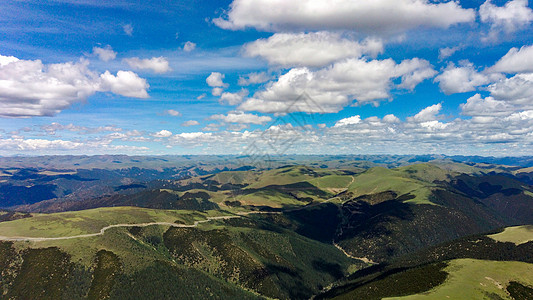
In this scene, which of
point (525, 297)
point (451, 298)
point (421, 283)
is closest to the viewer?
point (451, 298)

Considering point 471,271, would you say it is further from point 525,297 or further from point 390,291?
point 390,291

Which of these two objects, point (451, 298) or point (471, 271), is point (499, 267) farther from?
point (451, 298)

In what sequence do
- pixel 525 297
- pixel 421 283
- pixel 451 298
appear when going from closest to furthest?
pixel 451 298, pixel 525 297, pixel 421 283

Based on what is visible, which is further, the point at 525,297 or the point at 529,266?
the point at 529,266

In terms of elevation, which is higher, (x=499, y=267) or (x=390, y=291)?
(x=499, y=267)

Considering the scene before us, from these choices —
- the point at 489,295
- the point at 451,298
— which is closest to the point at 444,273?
the point at 489,295

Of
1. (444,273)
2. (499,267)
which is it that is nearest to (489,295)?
(444,273)

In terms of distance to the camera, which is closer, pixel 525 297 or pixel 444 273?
pixel 525 297

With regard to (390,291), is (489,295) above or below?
above
